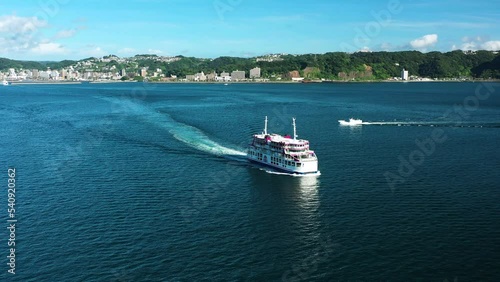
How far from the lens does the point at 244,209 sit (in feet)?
149

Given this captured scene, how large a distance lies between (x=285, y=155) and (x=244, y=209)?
14.9 m

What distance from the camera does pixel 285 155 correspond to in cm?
5844

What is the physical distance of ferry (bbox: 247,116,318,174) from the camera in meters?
56.9

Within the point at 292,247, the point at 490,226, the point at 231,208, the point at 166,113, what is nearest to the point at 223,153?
the point at 231,208

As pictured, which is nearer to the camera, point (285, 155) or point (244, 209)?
point (244, 209)

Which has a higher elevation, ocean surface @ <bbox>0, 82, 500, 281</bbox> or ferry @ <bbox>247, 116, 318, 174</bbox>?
ferry @ <bbox>247, 116, 318, 174</bbox>

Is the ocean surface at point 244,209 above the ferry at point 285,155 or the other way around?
the other way around

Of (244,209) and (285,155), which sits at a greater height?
(285,155)

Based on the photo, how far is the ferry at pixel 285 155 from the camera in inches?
2240

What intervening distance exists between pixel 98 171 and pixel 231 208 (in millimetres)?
22677

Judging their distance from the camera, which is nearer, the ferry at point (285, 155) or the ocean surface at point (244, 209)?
the ocean surface at point (244, 209)

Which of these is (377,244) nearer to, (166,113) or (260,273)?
(260,273)

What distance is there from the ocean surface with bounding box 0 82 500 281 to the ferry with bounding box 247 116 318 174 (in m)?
1.55

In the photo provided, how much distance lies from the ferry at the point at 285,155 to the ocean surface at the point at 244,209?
1546 millimetres
